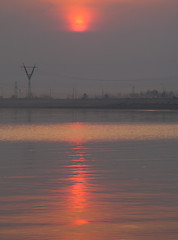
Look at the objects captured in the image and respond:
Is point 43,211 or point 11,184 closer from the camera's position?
point 43,211

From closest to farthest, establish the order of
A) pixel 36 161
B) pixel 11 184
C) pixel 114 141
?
1. pixel 11 184
2. pixel 36 161
3. pixel 114 141

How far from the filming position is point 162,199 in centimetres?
1880

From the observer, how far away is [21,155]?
114 ft

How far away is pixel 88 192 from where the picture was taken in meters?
20.3

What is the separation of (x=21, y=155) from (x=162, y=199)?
16990 mm

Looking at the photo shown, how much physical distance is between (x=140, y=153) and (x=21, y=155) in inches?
275

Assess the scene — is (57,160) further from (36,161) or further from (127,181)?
(127,181)

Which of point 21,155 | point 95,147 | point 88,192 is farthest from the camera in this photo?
point 95,147

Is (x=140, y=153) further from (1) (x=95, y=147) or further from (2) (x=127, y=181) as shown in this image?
(2) (x=127, y=181)

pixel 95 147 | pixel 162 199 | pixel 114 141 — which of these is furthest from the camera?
pixel 114 141

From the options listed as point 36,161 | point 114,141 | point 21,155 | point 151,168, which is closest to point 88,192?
point 151,168

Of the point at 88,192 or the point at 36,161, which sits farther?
the point at 36,161

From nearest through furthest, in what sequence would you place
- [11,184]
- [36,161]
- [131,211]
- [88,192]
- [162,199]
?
[131,211] < [162,199] < [88,192] < [11,184] < [36,161]

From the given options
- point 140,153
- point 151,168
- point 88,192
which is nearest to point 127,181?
point 88,192
